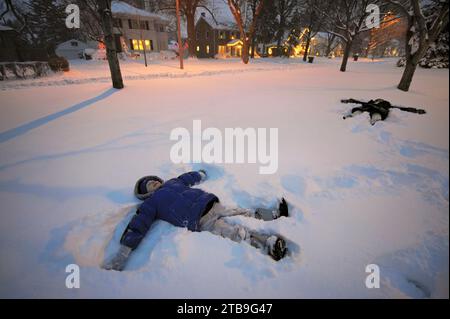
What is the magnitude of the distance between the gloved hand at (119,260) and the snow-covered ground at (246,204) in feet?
0.26

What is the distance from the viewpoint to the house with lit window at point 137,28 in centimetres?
2702

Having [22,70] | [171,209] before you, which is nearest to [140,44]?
[22,70]

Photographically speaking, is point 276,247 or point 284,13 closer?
point 276,247

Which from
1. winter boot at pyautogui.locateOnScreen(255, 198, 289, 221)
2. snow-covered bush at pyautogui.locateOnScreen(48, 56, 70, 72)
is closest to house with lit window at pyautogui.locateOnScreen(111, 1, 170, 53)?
snow-covered bush at pyautogui.locateOnScreen(48, 56, 70, 72)

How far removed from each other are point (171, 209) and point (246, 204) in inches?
40.0

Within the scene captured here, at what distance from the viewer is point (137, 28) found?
→ 29375 millimetres

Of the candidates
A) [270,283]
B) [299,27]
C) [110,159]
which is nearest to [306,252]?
[270,283]

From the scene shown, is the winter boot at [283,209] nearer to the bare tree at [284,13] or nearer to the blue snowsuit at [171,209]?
the blue snowsuit at [171,209]

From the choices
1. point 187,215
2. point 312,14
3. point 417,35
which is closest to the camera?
point 187,215

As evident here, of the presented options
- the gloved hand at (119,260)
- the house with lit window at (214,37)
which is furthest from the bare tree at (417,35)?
the house with lit window at (214,37)

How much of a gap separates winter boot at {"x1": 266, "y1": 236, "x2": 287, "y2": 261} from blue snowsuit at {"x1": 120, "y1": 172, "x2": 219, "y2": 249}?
0.82 meters

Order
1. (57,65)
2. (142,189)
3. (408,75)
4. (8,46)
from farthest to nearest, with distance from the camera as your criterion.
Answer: (8,46), (57,65), (408,75), (142,189)

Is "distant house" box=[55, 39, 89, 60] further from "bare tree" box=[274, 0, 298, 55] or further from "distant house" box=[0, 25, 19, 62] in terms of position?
"bare tree" box=[274, 0, 298, 55]

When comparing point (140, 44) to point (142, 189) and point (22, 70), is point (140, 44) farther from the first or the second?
point (142, 189)
